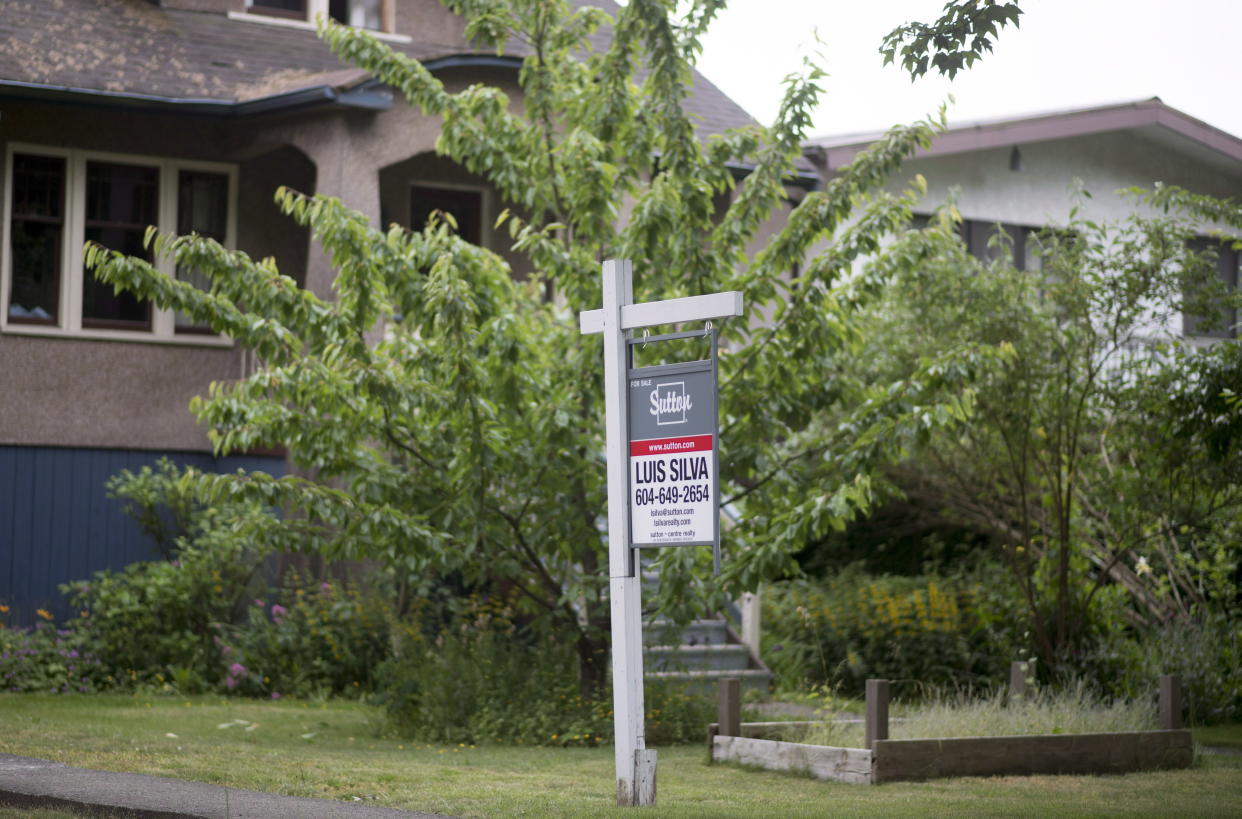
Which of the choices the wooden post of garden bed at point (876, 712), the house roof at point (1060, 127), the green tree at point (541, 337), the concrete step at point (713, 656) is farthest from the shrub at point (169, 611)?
the house roof at point (1060, 127)

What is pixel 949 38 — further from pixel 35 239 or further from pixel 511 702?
pixel 35 239

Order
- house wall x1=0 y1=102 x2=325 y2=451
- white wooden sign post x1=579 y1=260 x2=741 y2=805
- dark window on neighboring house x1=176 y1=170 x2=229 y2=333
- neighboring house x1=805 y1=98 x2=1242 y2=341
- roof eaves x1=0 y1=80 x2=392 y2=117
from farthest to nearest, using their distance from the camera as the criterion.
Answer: neighboring house x1=805 y1=98 x2=1242 y2=341 < dark window on neighboring house x1=176 y1=170 x2=229 y2=333 < house wall x1=0 y1=102 x2=325 y2=451 < roof eaves x1=0 y1=80 x2=392 y2=117 < white wooden sign post x1=579 y1=260 x2=741 y2=805

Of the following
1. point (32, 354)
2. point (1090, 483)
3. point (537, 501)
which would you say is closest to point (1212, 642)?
point (1090, 483)

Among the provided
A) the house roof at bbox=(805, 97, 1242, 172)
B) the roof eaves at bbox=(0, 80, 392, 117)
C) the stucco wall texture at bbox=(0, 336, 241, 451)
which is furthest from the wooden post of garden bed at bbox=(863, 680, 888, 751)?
the house roof at bbox=(805, 97, 1242, 172)

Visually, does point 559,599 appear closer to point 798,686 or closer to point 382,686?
point 382,686

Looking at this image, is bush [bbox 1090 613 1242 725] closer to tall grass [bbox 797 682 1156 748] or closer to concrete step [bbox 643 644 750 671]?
tall grass [bbox 797 682 1156 748]

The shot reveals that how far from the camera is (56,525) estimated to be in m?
17.1

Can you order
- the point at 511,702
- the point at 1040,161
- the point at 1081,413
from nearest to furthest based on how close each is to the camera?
the point at 511,702 → the point at 1081,413 → the point at 1040,161

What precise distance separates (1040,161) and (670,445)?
16.4 metres

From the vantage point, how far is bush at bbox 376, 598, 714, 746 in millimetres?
12258

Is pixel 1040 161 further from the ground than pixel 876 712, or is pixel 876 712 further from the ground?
pixel 1040 161

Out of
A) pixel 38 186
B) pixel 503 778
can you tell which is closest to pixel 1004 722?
pixel 503 778

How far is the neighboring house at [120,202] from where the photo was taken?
17.1 meters

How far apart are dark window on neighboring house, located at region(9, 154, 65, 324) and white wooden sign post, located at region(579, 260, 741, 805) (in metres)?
10.8
